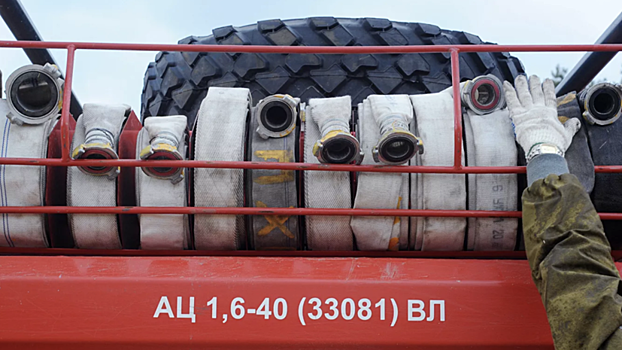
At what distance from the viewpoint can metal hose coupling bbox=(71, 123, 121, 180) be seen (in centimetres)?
194

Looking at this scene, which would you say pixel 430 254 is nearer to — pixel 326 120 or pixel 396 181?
pixel 396 181

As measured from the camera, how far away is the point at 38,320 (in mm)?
1726

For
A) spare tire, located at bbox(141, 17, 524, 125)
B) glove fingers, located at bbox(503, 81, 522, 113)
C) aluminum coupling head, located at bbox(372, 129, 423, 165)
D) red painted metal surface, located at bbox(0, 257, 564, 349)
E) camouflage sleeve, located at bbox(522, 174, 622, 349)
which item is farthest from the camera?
spare tire, located at bbox(141, 17, 524, 125)

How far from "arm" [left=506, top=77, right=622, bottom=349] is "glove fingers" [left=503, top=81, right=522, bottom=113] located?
20cm

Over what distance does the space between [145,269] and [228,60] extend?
6.47 feet

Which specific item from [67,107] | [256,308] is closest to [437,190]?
[256,308]

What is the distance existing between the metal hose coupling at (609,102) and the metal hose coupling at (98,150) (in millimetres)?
1578

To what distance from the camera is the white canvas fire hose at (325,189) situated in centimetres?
200

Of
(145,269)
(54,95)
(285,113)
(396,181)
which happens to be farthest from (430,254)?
(54,95)

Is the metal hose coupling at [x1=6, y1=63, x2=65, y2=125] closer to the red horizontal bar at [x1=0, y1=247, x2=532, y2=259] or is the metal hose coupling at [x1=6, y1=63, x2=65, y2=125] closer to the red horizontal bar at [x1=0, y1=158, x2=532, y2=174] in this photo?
the red horizontal bar at [x1=0, y1=158, x2=532, y2=174]

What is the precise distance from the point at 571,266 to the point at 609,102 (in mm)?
790

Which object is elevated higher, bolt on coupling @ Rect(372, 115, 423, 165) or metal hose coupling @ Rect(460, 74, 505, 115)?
metal hose coupling @ Rect(460, 74, 505, 115)

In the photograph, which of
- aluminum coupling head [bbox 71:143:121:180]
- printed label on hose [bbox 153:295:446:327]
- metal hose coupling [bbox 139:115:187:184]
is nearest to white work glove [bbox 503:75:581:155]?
printed label on hose [bbox 153:295:446:327]

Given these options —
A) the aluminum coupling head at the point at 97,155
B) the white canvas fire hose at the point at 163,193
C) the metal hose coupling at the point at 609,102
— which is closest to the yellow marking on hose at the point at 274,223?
the white canvas fire hose at the point at 163,193
